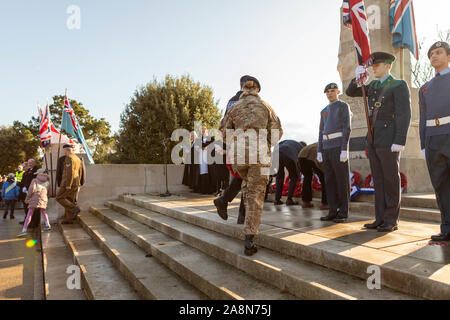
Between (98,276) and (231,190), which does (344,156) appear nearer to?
(231,190)

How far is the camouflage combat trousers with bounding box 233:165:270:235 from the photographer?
136 inches

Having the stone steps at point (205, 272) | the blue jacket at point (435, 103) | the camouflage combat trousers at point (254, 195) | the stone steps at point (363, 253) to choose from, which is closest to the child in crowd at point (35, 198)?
the stone steps at point (205, 272)

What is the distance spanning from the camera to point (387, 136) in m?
3.83

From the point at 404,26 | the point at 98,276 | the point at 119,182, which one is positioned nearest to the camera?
the point at 98,276

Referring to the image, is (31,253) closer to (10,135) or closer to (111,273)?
(111,273)

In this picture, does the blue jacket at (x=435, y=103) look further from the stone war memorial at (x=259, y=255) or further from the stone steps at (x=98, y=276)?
the stone steps at (x=98, y=276)

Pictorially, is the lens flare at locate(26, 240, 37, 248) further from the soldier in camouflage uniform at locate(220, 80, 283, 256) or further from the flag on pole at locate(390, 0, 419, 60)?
the flag on pole at locate(390, 0, 419, 60)

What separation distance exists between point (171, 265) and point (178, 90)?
24348 millimetres

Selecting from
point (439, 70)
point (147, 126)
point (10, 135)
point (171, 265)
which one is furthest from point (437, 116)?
point (10, 135)

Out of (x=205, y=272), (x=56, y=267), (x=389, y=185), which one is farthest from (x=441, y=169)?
(x=56, y=267)

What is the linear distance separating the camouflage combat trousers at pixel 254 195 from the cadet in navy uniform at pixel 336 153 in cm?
153

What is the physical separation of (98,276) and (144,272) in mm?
851

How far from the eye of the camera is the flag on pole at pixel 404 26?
7.37 metres

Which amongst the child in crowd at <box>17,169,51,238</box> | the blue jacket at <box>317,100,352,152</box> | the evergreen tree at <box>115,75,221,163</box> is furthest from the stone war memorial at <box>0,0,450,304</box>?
the evergreen tree at <box>115,75,221,163</box>
